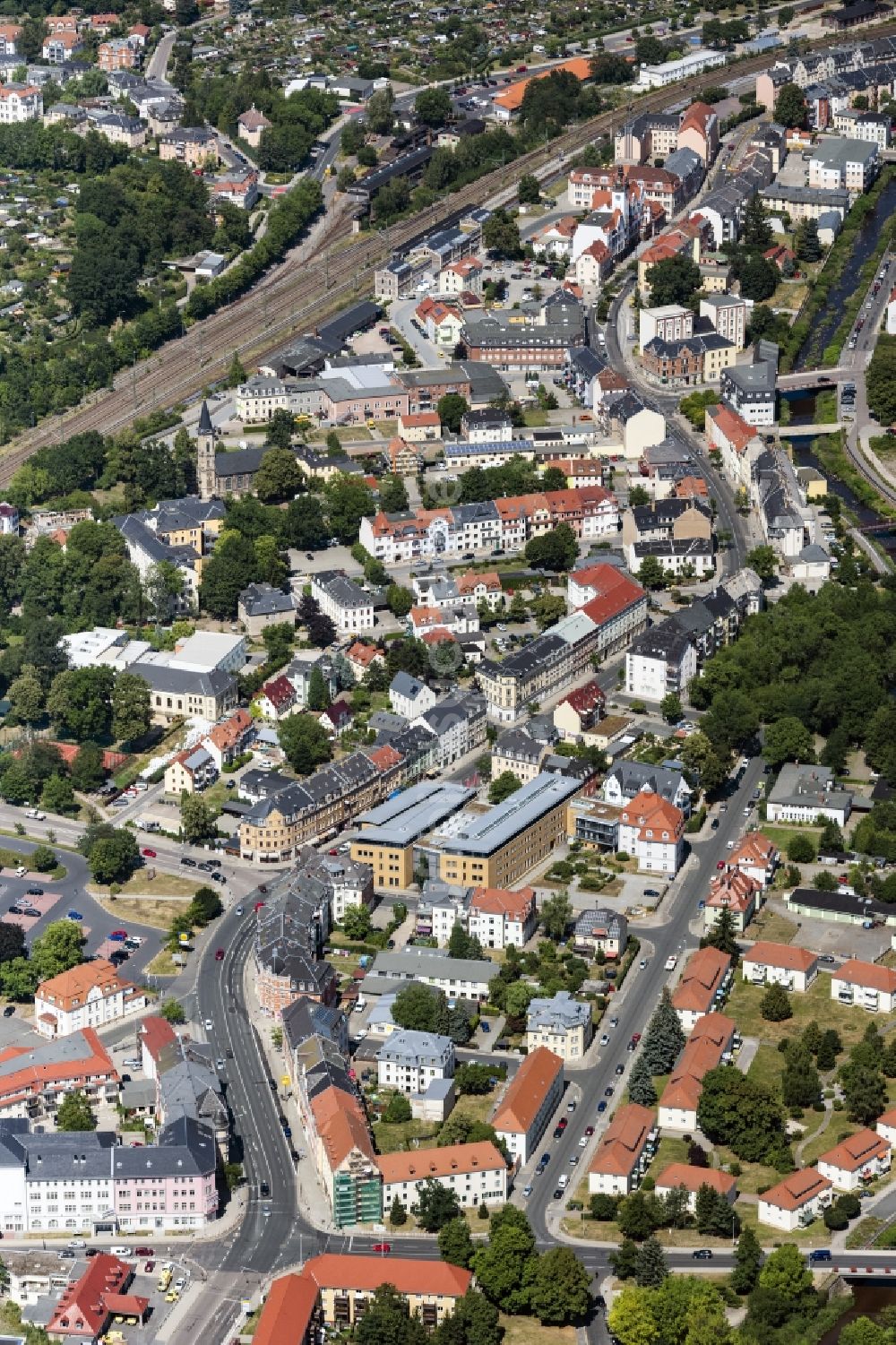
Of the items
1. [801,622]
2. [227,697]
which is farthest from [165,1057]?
[801,622]

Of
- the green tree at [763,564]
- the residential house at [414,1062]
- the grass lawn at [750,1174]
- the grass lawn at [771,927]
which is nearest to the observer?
the grass lawn at [750,1174]

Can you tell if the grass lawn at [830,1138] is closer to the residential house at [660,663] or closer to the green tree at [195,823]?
the green tree at [195,823]

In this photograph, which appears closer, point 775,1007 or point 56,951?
point 775,1007

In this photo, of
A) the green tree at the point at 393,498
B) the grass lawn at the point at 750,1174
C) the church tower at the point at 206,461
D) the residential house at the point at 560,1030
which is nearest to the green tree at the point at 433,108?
the church tower at the point at 206,461

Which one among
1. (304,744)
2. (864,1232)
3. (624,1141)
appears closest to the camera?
(864,1232)

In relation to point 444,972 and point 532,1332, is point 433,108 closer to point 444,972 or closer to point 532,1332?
point 444,972

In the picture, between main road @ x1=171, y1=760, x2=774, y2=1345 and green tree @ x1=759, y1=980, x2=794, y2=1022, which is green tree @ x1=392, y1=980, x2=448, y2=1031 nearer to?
main road @ x1=171, y1=760, x2=774, y2=1345

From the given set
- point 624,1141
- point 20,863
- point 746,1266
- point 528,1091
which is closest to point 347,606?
point 20,863
